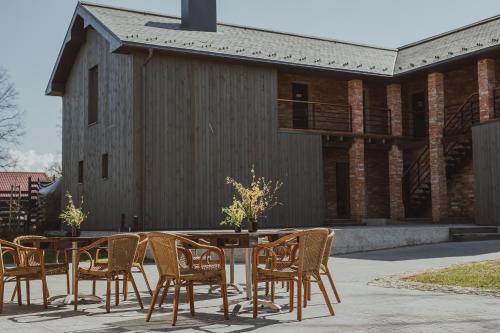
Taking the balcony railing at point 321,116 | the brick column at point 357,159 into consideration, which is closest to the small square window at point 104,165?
the balcony railing at point 321,116

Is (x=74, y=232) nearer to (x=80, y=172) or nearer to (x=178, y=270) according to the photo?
(x=178, y=270)

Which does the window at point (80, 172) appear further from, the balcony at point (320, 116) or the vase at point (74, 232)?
the vase at point (74, 232)

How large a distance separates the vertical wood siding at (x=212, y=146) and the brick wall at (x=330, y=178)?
2.13 m

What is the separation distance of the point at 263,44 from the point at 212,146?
385cm

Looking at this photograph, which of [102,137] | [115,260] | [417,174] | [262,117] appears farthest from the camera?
[417,174]

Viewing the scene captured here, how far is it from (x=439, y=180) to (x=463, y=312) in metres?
14.0

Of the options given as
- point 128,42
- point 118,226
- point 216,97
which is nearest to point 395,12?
point 216,97

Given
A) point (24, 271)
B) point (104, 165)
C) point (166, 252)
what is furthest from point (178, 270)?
point (104, 165)

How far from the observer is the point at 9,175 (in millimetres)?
52438

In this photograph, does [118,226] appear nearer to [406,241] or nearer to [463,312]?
[406,241]

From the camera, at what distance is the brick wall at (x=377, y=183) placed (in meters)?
A: 22.4

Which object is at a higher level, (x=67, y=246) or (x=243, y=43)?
(x=243, y=43)

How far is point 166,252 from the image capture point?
20.8ft

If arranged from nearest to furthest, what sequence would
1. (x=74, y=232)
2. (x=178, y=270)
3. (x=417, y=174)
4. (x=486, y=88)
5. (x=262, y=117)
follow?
(x=178, y=270)
(x=74, y=232)
(x=486, y=88)
(x=262, y=117)
(x=417, y=174)
